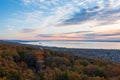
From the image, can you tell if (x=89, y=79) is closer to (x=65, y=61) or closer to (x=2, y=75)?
(x=2, y=75)

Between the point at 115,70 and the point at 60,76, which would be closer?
the point at 60,76

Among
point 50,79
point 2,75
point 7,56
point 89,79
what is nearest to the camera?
Answer: point 89,79

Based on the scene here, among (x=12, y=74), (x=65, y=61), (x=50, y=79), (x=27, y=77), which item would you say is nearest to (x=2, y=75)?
(x=12, y=74)

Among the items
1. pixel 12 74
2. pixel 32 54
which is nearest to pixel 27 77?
pixel 12 74

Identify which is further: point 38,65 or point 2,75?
point 38,65

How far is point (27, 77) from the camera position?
2844cm

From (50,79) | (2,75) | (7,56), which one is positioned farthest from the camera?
(7,56)

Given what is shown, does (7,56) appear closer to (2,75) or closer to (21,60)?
(21,60)

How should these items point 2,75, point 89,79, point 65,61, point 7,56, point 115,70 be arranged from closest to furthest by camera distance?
point 89,79 < point 2,75 < point 115,70 < point 7,56 < point 65,61

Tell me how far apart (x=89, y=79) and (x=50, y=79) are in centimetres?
433

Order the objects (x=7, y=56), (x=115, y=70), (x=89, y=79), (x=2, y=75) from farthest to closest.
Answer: (x=7, y=56) < (x=115, y=70) < (x=2, y=75) < (x=89, y=79)

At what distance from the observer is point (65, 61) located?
147 feet

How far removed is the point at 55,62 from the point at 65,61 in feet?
6.85

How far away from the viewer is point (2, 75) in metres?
29.8
